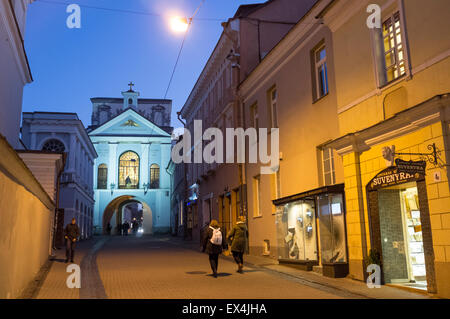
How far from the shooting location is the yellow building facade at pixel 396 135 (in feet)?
28.4

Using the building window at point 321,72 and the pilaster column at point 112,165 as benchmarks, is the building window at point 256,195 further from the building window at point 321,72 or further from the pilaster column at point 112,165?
the pilaster column at point 112,165

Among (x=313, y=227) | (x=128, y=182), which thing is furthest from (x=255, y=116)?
(x=128, y=182)

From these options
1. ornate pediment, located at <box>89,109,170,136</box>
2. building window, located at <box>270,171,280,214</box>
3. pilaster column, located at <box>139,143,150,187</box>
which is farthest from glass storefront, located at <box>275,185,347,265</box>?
ornate pediment, located at <box>89,109,170,136</box>

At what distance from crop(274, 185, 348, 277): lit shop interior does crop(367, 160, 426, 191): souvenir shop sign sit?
160 cm

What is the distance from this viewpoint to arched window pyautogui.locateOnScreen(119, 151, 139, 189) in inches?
2173

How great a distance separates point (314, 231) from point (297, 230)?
3.11ft

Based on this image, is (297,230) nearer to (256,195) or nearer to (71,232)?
(256,195)

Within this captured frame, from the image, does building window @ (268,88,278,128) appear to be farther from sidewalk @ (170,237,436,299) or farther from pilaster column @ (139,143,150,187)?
pilaster column @ (139,143,150,187)

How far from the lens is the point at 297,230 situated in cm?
1466

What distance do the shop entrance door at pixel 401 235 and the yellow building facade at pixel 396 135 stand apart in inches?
0.9

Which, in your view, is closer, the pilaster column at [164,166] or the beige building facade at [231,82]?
the beige building facade at [231,82]

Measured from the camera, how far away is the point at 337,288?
9977 millimetres

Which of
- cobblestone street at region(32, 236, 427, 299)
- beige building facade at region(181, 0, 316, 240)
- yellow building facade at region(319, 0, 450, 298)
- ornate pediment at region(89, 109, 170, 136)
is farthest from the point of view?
ornate pediment at region(89, 109, 170, 136)

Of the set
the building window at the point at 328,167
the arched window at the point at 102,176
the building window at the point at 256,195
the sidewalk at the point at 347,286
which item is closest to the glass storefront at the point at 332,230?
the sidewalk at the point at 347,286
